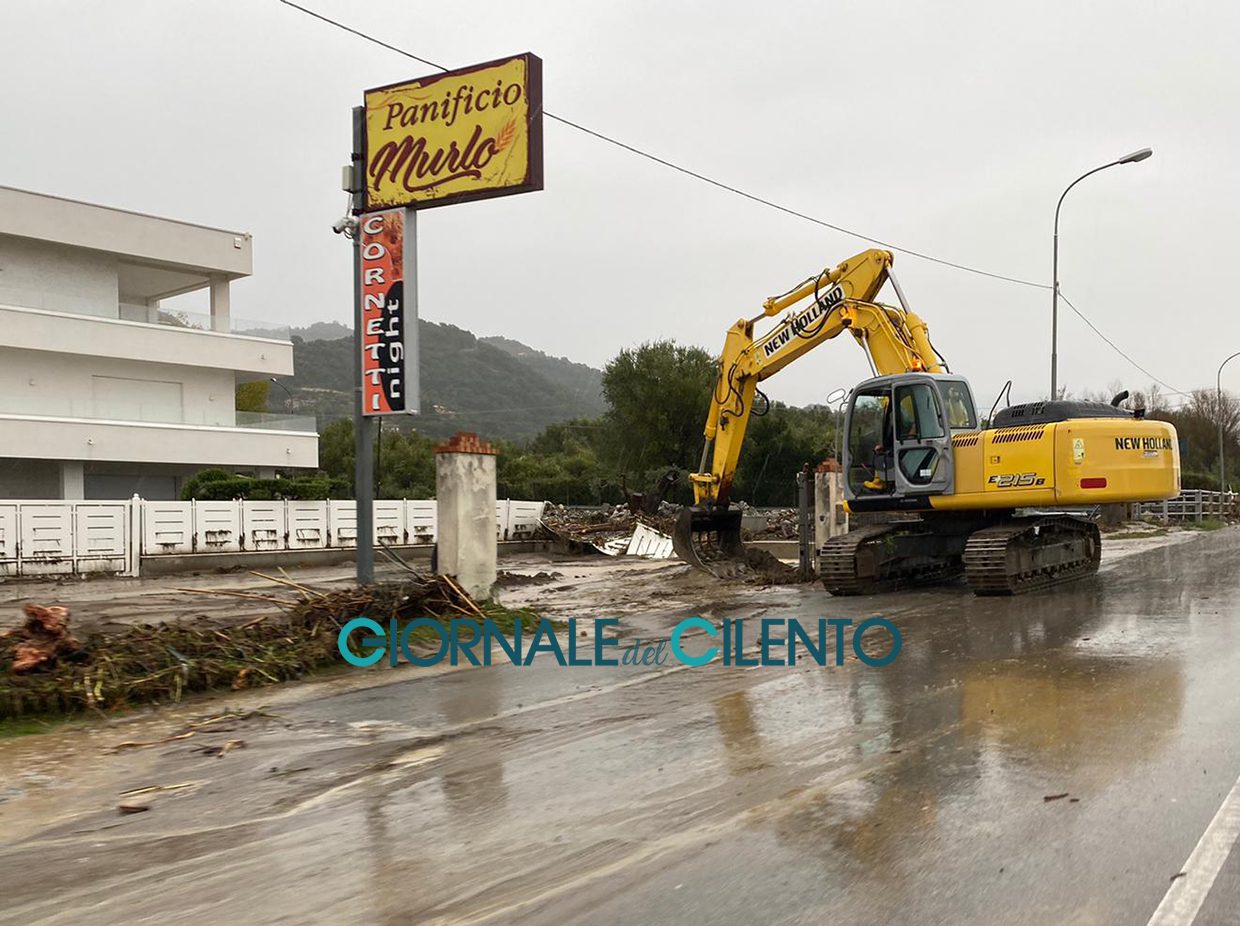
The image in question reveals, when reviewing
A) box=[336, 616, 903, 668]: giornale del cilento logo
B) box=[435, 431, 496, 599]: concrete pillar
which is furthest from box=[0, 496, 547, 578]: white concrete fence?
box=[336, 616, 903, 668]: giornale del cilento logo

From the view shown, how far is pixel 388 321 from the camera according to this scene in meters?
14.5

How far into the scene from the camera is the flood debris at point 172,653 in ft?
28.2

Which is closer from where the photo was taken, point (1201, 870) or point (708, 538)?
point (1201, 870)

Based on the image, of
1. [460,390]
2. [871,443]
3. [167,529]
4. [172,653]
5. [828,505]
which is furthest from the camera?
[460,390]

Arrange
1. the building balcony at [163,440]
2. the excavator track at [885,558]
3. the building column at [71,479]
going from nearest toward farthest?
the excavator track at [885,558], the building balcony at [163,440], the building column at [71,479]

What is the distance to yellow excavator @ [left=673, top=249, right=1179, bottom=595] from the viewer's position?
15.0m

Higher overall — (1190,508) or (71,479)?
(71,479)

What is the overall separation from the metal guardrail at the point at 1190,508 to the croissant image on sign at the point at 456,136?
104 ft

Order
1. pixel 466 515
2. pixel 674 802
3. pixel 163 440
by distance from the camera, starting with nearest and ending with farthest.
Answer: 1. pixel 674 802
2. pixel 466 515
3. pixel 163 440

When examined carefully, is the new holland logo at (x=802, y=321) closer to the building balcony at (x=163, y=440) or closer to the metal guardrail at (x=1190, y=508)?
the metal guardrail at (x=1190, y=508)

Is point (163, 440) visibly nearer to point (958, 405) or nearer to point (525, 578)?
point (525, 578)

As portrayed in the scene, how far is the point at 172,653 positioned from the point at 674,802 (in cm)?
561

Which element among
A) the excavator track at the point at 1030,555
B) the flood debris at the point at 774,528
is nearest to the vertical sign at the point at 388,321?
the excavator track at the point at 1030,555

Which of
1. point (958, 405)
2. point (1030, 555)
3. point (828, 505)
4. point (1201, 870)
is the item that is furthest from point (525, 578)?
point (1201, 870)
